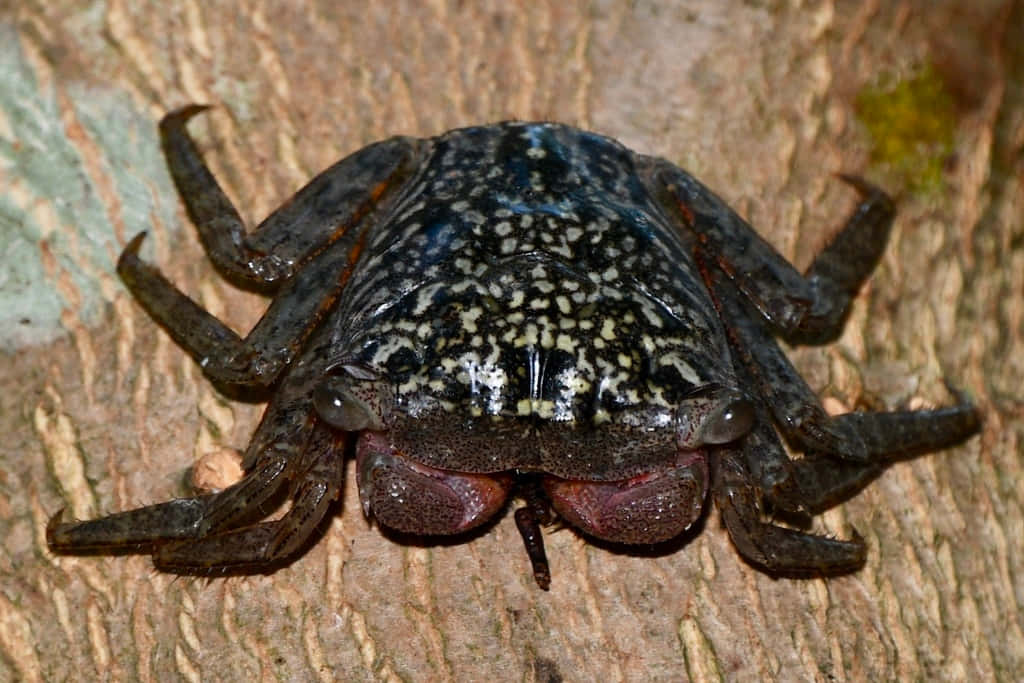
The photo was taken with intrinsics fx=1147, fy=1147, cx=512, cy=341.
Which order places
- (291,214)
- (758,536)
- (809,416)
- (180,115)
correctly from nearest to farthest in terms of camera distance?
(758,536) → (809,416) → (291,214) → (180,115)

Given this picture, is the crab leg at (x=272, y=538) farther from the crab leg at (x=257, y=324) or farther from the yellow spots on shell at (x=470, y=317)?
the yellow spots on shell at (x=470, y=317)

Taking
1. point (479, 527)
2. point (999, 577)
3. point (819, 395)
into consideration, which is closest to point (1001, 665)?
point (999, 577)

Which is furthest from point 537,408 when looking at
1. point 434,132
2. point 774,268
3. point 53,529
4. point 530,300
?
point 434,132

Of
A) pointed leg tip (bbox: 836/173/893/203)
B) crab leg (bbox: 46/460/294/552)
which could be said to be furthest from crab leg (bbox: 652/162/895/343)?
crab leg (bbox: 46/460/294/552)

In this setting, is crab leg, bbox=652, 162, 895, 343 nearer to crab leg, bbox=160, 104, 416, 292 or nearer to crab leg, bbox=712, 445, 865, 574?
crab leg, bbox=712, 445, 865, 574

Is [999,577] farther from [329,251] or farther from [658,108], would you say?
[329,251]

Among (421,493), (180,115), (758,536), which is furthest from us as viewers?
(180,115)

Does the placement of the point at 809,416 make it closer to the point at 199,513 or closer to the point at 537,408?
the point at 537,408
